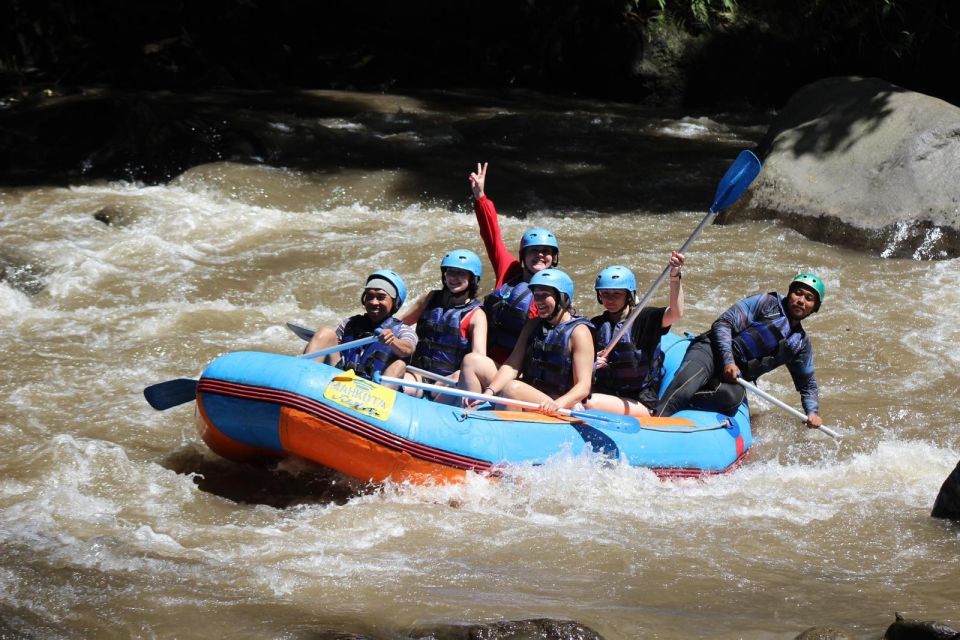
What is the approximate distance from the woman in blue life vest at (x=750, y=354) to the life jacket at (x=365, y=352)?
1.37 metres

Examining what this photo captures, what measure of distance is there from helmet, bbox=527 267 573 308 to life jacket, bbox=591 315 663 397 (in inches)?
12.7

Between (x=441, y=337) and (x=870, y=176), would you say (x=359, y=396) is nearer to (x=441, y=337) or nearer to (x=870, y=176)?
(x=441, y=337)

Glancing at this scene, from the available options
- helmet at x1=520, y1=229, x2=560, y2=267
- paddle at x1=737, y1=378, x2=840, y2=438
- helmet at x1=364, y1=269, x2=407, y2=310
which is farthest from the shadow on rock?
paddle at x1=737, y1=378, x2=840, y2=438

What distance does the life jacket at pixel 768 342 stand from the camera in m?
5.86

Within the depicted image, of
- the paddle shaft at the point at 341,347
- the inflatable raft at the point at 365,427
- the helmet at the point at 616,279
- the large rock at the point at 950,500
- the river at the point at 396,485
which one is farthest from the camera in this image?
the helmet at the point at 616,279

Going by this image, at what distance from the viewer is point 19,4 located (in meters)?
14.4

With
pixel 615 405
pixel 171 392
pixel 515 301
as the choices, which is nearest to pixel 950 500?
pixel 615 405

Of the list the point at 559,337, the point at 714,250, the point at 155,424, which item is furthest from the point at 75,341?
the point at 714,250

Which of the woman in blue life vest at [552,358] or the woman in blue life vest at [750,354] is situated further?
the woman in blue life vest at [750,354]

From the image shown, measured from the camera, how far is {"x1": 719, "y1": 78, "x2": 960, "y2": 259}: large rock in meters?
8.82

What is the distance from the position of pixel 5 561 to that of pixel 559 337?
2.57 meters

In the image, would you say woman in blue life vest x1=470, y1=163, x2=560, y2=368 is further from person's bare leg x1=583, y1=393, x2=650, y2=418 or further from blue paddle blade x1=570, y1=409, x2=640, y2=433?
blue paddle blade x1=570, y1=409, x2=640, y2=433

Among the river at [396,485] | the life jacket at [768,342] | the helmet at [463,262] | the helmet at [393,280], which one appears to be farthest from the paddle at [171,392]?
the life jacket at [768,342]

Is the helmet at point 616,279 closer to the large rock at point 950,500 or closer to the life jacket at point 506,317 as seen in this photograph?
the life jacket at point 506,317
